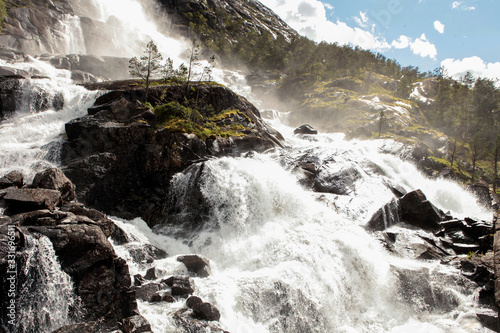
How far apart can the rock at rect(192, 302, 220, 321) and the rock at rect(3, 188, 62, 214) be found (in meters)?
7.50

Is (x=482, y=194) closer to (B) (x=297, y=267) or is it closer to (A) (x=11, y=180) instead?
(B) (x=297, y=267)

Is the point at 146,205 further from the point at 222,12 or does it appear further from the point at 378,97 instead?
the point at 222,12

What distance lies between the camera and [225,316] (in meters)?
11.2

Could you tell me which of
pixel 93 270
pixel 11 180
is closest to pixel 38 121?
pixel 11 180

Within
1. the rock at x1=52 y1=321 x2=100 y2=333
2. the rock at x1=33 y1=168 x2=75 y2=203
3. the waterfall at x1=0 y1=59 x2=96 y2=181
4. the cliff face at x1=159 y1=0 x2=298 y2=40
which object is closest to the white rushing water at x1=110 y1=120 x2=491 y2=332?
the rock at x1=52 y1=321 x2=100 y2=333

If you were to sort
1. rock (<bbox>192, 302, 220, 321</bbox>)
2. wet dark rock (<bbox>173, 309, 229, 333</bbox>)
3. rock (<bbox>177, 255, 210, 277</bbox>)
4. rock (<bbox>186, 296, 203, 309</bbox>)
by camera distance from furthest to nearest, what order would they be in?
rock (<bbox>177, 255, 210, 277</bbox>) < rock (<bbox>186, 296, 203, 309</bbox>) < rock (<bbox>192, 302, 220, 321</bbox>) < wet dark rock (<bbox>173, 309, 229, 333</bbox>)

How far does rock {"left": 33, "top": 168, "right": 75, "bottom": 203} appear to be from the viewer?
1377 centimetres

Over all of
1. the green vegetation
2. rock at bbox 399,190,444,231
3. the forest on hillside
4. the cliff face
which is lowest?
rock at bbox 399,190,444,231

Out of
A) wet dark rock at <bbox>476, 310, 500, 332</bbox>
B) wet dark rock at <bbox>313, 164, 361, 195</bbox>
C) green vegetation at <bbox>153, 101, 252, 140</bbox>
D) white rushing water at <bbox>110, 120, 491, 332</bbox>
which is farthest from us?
green vegetation at <bbox>153, 101, 252, 140</bbox>

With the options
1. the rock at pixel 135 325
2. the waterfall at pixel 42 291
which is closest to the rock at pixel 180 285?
the rock at pixel 135 325

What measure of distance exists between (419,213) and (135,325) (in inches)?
817

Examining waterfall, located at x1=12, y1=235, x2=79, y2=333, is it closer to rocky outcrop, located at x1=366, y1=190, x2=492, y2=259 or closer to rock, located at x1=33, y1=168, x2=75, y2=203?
rock, located at x1=33, y1=168, x2=75, y2=203

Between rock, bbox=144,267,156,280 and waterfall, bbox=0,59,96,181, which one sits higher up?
waterfall, bbox=0,59,96,181

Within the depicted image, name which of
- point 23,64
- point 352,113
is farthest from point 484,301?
point 23,64
